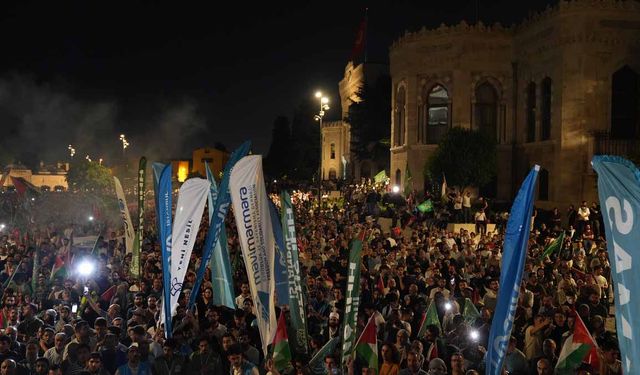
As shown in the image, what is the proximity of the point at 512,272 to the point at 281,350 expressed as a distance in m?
3.46

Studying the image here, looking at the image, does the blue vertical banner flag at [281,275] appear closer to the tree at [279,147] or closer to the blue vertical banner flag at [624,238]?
the blue vertical banner flag at [624,238]

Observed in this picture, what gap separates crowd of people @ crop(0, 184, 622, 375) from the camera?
7746 millimetres

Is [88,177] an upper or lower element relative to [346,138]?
lower

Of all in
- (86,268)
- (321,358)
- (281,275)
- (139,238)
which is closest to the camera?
(321,358)

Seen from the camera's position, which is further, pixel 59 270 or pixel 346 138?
pixel 346 138

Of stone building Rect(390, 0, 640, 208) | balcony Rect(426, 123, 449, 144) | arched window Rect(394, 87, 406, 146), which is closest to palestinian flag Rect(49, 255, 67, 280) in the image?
stone building Rect(390, 0, 640, 208)

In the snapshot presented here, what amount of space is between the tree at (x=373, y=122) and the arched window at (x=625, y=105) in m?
19.2

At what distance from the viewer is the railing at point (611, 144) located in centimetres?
2758

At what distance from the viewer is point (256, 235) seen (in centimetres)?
884

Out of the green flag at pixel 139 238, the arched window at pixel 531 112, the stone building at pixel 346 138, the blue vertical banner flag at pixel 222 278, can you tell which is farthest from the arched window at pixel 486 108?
the blue vertical banner flag at pixel 222 278

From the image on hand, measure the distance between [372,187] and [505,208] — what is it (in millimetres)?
8357

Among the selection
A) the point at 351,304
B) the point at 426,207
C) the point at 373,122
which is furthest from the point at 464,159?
the point at 351,304

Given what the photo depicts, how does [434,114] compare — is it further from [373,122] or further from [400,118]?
[373,122]

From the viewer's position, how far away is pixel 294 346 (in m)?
8.99
